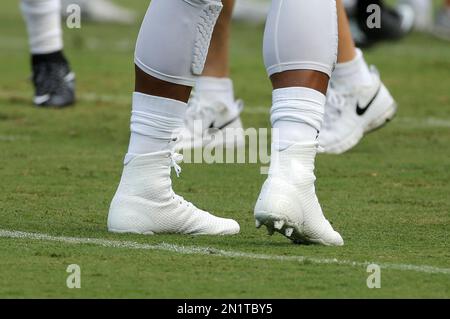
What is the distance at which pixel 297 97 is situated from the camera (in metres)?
3.37

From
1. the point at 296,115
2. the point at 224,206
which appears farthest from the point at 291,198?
the point at 224,206

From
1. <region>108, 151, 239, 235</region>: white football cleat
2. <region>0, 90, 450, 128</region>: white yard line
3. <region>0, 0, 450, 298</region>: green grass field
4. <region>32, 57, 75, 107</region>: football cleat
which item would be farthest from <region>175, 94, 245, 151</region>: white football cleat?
<region>108, 151, 239, 235</region>: white football cleat

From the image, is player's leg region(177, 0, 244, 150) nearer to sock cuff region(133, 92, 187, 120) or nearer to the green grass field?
the green grass field

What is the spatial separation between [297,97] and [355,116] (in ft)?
7.49

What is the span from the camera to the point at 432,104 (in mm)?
7113

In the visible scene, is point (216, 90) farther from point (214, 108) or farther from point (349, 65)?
point (349, 65)

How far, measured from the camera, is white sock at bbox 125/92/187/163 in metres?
3.59

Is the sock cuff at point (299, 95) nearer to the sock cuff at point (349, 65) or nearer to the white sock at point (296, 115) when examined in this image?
the white sock at point (296, 115)

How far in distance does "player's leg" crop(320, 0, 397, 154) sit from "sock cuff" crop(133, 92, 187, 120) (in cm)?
202

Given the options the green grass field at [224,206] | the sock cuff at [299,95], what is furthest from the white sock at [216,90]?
the sock cuff at [299,95]

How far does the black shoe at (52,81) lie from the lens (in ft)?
22.6

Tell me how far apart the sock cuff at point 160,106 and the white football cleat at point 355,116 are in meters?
2.03

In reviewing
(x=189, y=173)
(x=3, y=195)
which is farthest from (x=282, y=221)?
(x=189, y=173)
